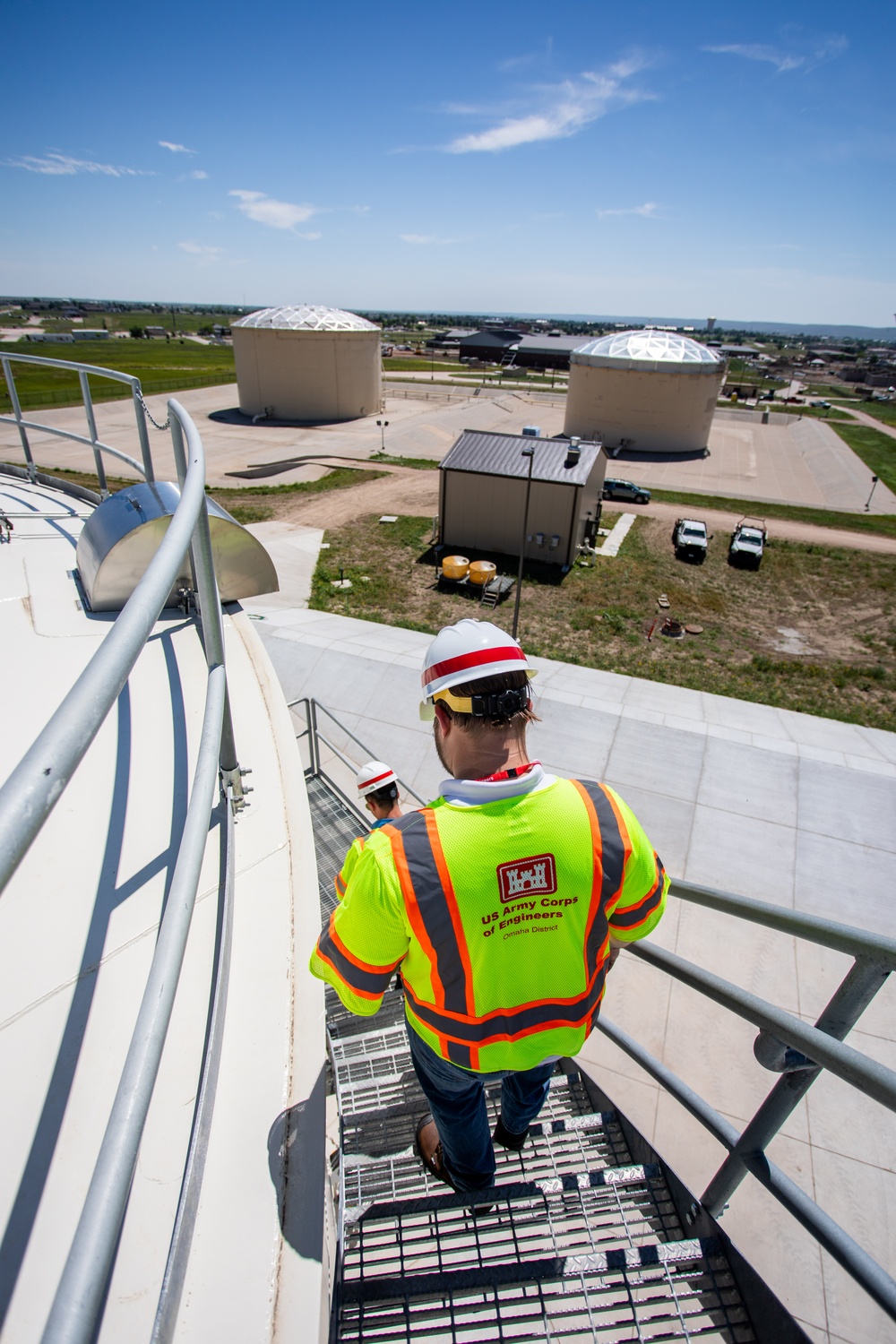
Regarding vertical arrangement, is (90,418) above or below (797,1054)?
above

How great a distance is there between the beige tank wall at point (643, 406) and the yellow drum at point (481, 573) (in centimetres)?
2449

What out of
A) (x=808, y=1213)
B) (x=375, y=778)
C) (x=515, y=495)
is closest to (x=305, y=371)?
(x=515, y=495)

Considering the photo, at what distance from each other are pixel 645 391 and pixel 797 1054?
42.5 metres

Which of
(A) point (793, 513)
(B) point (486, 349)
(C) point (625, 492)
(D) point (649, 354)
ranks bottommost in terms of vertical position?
(A) point (793, 513)

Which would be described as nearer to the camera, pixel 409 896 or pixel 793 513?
pixel 409 896

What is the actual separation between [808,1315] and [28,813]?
643 centimetres

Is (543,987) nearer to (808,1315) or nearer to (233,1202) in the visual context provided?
(233,1202)

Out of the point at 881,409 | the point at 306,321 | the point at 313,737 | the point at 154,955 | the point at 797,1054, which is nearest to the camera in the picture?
the point at 154,955

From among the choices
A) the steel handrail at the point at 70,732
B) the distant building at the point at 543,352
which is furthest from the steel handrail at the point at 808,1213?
the distant building at the point at 543,352

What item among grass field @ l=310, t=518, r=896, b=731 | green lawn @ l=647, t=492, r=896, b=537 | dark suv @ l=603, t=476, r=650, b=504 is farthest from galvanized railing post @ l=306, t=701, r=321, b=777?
green lawn @ l=647, t=492, r=896, b=537

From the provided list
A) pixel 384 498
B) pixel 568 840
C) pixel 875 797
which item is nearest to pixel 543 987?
pixel 568 840

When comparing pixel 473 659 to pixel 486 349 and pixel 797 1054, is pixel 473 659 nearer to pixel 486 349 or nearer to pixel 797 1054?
pixel 797 1054

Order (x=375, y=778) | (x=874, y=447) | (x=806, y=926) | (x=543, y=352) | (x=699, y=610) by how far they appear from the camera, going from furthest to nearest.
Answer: (x=543, y=352), (x=874, y=447), (x=699, y=610), (x=375, y=778), (x=806, y=926)

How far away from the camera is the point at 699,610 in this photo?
2003 centimetres
